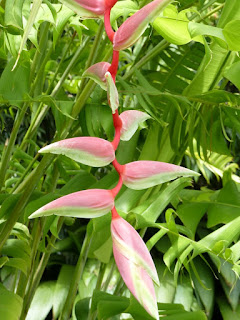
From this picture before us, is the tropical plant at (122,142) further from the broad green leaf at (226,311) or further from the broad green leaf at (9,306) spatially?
the broad green leaf at (226,311)

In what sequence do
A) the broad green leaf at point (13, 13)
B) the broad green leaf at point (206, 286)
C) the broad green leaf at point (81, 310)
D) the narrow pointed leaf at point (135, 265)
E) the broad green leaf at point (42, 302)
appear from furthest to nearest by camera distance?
the broad green leaf at point (206, 286) < the broad green leaf at point (42, 302) < the broad green leaf at point (81, 310) < the broad green leaf at point (13, 13) < the narrow pointed leaf at point (135, 265)

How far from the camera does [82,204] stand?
0.18 metres

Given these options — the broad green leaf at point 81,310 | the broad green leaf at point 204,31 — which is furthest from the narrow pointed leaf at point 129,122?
the broad green leaf at point 81,310

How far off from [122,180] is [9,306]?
13.6 inches

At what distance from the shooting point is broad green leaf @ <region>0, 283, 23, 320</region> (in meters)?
0.48

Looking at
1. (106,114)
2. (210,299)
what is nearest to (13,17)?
(106,114)

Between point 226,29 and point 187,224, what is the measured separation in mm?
282

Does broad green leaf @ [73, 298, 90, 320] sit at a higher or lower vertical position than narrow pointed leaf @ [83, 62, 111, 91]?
lower

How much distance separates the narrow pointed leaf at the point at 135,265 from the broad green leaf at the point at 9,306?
34 cm

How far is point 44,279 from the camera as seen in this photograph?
150 centimetres

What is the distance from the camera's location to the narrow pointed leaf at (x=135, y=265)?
0.17 meters

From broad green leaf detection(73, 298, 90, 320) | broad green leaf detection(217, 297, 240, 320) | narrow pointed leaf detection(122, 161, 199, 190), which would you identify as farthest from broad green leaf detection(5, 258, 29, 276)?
broad green leaf detection(217, 297, 240, 320)

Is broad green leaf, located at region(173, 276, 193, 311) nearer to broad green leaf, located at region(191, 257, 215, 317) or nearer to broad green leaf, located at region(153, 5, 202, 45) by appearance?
broad green leaf, located at region(191, 257, 215, 317)

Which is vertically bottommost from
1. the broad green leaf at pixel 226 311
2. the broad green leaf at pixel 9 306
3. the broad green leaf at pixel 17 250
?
the broad green leaf at pixel 226 311
